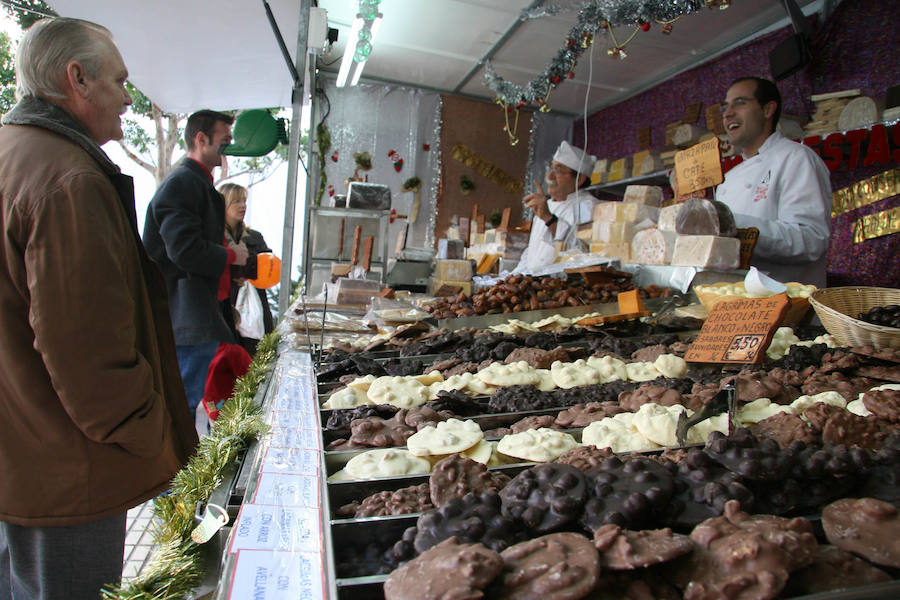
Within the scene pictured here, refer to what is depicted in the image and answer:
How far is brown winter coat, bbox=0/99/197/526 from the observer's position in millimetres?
1279

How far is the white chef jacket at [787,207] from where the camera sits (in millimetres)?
2742

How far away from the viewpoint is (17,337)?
4.34ft

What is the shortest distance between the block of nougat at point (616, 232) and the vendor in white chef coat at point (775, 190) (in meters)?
0.62

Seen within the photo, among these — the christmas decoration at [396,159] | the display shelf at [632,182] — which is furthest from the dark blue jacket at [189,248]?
the christmas decoration at [396,159]

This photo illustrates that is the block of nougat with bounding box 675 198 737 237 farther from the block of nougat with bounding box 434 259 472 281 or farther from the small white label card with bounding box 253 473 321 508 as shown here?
the block of nougat with bounding box 434 259 472 281

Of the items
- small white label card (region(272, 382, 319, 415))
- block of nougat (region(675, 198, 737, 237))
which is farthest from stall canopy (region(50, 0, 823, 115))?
small white label card (region(272, 382, 319, 415))

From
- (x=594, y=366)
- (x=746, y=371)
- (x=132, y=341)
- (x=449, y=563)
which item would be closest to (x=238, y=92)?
(x=132, y=341)

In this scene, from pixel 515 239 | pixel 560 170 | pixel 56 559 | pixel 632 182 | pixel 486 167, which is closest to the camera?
pixel 56 559

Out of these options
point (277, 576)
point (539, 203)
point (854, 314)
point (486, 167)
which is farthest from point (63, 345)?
point (486, 167)

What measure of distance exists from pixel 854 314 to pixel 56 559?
2.49 m

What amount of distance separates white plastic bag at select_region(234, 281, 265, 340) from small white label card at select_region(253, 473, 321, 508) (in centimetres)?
403

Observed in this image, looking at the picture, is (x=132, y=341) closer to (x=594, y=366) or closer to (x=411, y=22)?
(x=594, y=366)

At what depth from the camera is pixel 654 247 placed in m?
3.08

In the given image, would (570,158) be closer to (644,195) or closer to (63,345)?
(644,195)
